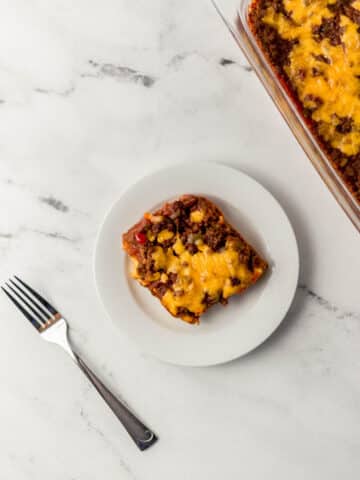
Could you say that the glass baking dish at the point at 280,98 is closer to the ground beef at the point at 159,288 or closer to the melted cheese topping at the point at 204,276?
the melted cheese topping at the point at 204,276

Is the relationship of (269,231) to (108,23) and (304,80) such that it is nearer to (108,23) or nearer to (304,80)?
(304,80)

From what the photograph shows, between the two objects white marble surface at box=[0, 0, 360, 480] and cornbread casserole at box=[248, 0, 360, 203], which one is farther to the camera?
white marble surface at box=[0, 0, 360, 480]

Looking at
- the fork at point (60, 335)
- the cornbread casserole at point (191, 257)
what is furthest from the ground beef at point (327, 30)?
the fork at point (60, 335)

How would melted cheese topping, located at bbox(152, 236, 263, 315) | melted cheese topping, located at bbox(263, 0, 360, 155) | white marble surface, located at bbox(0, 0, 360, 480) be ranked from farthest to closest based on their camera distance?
white marble surface, located at bbox(0, 0, 360, 480), melted cheese topping, located at bbox(152, 236, 263, 315), melted cheese topping, located at bbox(263, 0, 360, 155)

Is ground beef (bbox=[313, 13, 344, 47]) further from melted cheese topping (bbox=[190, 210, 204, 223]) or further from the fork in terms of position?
the fork

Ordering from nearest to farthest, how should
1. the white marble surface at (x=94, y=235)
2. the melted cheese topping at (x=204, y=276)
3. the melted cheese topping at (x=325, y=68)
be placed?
the melted cheese topping at (x=325, y=68)
the melted cheese topping at (x=204, y=276)
the white marble surface at (x=94, y=235)

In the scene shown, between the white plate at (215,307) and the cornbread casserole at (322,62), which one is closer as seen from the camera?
the cornbread casserole at (322,62)

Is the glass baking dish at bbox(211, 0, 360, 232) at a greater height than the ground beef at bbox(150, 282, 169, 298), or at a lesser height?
greater

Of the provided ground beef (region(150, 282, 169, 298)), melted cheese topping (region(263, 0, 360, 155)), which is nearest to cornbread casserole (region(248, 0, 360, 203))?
melted cheese topping (region(263, 0, 360, 155))
